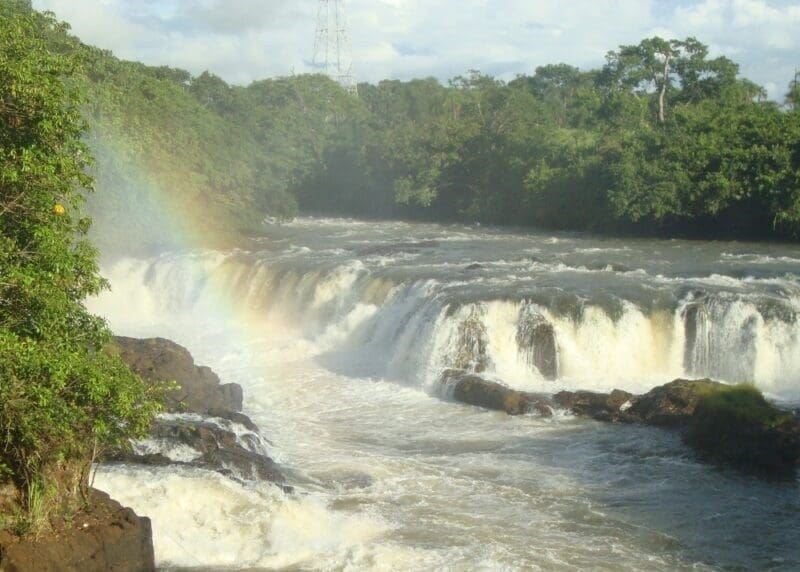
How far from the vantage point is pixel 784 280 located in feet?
69.6

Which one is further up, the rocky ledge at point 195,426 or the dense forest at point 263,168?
the dense forest at point 263,168

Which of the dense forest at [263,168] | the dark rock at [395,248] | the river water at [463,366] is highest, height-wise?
the dense forest at [263,168]

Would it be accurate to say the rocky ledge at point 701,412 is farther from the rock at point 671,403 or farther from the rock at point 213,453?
the rock at point 213,453

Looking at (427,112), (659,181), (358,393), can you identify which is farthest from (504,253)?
(427,112)

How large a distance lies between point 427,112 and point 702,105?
1726 cm

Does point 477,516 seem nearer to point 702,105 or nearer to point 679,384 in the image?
point 679,384

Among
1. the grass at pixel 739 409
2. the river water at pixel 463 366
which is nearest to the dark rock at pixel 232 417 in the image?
the river water at pixel 463 366

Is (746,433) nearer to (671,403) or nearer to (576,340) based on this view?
(671,403)

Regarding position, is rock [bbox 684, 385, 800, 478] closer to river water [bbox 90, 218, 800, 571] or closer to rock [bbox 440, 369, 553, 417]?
river water [bbox 90, 218, 800, 571]

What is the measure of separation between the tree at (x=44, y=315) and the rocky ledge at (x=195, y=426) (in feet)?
5.19

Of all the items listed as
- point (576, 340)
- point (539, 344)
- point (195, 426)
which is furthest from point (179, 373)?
point (576, 340)

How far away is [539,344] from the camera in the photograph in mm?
18688

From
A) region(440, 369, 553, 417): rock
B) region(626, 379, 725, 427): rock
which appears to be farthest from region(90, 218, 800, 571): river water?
region(626, 379, 725, 427): rock

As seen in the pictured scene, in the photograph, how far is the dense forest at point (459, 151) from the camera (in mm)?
29562
